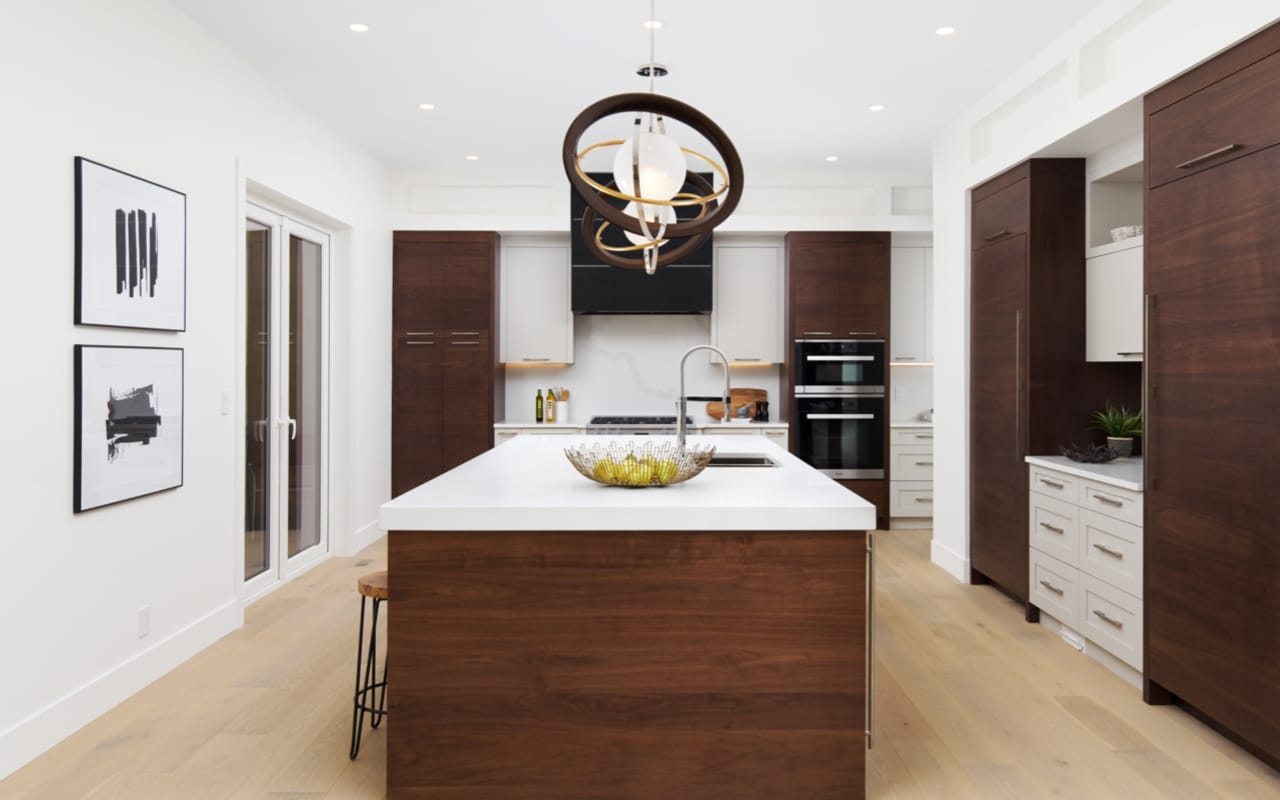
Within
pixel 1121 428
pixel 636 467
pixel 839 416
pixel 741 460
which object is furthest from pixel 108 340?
pixel 839 416

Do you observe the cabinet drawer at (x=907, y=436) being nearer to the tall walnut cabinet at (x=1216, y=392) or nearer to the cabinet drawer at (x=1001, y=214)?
the cabinet drawer at (x=1001, y=214)

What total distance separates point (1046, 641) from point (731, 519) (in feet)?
7.73

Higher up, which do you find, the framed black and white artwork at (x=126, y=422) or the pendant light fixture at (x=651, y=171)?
the pendant light fixture at (x=651, y=171)

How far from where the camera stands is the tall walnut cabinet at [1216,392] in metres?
2.57

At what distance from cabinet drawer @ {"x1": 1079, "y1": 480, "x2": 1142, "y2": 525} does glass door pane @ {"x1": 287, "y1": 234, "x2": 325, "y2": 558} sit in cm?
414

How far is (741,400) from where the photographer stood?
6.77 metres

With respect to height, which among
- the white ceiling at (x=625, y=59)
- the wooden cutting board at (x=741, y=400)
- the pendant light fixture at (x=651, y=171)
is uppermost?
the white ceiling at (x=625, y=59)

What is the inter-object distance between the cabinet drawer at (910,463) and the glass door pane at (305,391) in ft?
13.5

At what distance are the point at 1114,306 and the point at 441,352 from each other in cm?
445

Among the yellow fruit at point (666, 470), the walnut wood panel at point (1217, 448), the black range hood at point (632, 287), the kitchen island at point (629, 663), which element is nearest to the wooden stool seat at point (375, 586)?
the kitchen island at point (629, 663)

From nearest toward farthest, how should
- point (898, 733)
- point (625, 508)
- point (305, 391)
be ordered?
point (625, 508)
point (898, 733)
point (305, 391)

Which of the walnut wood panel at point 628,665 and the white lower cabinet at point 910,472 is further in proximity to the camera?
the white lower cabinet at point 910,472

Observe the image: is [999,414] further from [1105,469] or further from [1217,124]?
[1217,124]

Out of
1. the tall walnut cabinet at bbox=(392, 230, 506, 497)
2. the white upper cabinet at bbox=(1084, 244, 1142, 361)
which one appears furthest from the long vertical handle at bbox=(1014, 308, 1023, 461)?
the tall walnut cabinet at bbox=(392, 230, 506, 497)
